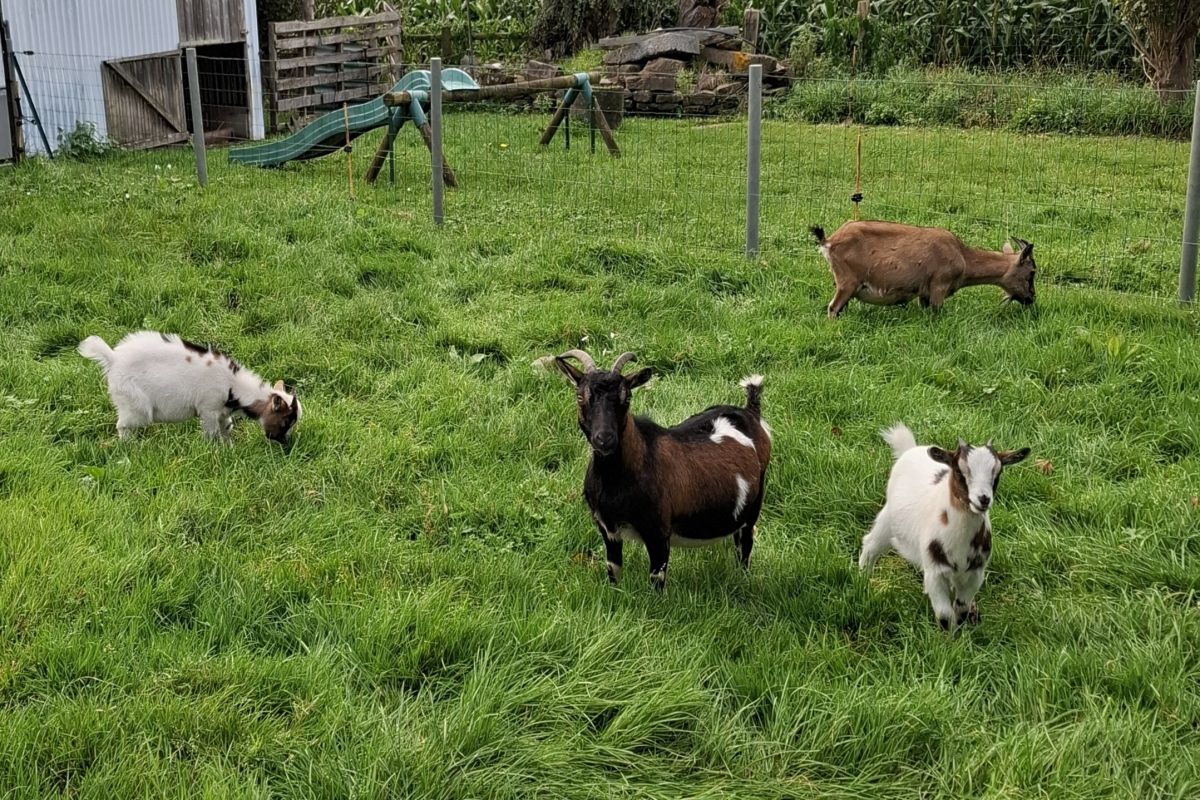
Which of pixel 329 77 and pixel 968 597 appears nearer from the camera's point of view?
pixel 968 597

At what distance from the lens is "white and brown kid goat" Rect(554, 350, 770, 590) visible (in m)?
4.02

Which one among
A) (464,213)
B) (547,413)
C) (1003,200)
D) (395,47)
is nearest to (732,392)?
(547,413)

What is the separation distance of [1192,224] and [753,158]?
3230 mm

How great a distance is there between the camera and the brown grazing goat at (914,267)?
7.58m

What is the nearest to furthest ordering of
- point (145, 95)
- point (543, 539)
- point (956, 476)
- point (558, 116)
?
point (956, 476) < point (543, 539) < point (558, 116) < point (145, 95)

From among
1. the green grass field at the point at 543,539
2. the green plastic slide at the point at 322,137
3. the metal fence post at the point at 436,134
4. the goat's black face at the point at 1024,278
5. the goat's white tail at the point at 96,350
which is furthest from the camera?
the green plastic slide at the point at 322,137

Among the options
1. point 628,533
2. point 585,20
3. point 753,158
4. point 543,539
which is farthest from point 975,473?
point 585,20

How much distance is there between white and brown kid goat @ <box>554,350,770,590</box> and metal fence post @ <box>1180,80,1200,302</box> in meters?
4.57

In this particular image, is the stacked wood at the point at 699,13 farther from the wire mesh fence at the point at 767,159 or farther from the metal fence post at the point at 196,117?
the metal fence post at the point at 196,117

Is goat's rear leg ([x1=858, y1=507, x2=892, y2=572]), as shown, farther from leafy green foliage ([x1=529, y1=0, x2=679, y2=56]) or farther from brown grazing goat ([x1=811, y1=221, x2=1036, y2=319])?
leafy green foliage ([x1=529, y1=0, x2=679, y2=56])

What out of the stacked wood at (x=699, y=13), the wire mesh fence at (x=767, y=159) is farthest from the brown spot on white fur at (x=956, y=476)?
the stacked wood at (x=699, y=13)

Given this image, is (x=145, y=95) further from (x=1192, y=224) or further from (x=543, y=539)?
(x=1192, y=224)

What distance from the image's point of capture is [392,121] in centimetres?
1234

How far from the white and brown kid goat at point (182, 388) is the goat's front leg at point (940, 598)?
10.6ft
